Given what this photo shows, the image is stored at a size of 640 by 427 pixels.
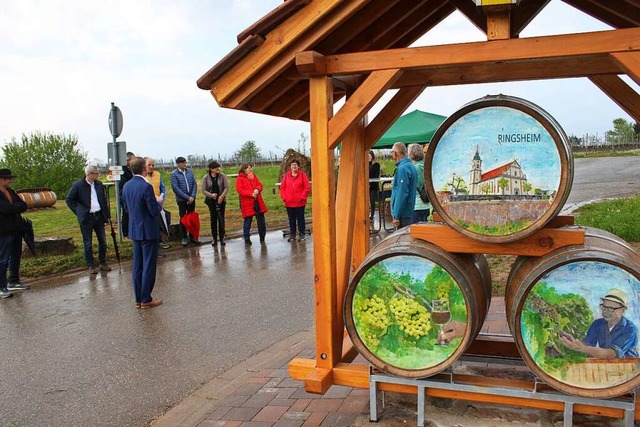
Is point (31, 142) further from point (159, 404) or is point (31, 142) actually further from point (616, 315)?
point (616, 315)

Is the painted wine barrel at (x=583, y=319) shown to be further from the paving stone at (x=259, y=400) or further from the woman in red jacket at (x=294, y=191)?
the woman in red jacket at (x=294, y=191)

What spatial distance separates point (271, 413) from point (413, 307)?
133cm

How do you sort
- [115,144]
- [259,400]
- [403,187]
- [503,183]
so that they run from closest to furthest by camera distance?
[503,183] < [259,400] < [403,187] < [115,144]

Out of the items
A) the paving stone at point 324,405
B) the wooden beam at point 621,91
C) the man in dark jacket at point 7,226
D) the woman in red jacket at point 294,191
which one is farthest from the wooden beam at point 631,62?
the woman in red jacket at point 294,191

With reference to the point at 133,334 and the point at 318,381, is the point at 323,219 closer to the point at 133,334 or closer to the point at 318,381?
the point at 318,381

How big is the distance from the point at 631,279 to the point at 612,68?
1.44 m

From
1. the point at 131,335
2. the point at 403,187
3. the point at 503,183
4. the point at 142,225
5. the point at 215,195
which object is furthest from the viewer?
the point at 215,195

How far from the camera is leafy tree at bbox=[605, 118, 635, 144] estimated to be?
2201 inches

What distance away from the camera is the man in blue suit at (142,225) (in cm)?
692

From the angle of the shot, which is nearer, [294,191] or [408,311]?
[408,311]

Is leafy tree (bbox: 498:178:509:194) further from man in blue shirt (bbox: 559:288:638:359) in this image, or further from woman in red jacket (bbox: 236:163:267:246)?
woman in red jacket (bbox: 236:163:267:246)

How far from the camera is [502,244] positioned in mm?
3326

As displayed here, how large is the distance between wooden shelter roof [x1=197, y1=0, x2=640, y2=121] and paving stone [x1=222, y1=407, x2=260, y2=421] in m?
2.14

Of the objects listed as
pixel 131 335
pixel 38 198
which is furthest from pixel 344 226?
pixel 38 198
